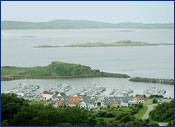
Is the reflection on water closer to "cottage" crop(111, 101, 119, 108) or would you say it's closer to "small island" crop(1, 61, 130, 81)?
"small island" crop(1, 61, 130, 81)

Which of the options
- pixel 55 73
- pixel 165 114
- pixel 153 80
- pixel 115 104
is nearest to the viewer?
pixel 165 114

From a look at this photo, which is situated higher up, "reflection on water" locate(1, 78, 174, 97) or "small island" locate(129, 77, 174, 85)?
"small island" locate(129, 77, 174, 85)

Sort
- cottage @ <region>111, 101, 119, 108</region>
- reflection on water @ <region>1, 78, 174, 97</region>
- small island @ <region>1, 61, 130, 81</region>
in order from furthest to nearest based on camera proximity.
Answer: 1. small island @ <region>1, 61, 130, 81</region>
2. reflection on water @ <region>1, 78, 174, 97</region>
3. cottage @ <region>111, 101, 119, 108</region>

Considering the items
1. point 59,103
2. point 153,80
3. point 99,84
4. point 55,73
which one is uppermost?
point 55,73

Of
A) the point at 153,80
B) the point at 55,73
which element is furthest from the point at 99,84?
the point at 55,73

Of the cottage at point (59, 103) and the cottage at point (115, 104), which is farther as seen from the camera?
the cottage at point (59, 103)

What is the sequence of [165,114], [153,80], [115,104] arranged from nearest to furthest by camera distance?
[165,114], [115,104], [153,80]

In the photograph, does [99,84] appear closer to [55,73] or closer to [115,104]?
[55,73]

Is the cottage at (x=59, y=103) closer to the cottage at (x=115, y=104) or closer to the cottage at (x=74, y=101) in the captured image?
the cottage at (x=74, y=101)

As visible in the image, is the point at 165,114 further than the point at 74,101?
No

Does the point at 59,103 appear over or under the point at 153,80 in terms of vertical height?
under

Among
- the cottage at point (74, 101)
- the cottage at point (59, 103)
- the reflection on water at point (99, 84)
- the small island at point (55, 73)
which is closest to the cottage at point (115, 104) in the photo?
the cottage at point (74, 101)

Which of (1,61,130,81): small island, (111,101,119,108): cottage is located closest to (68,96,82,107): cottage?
(111,101,119,108): cottage
